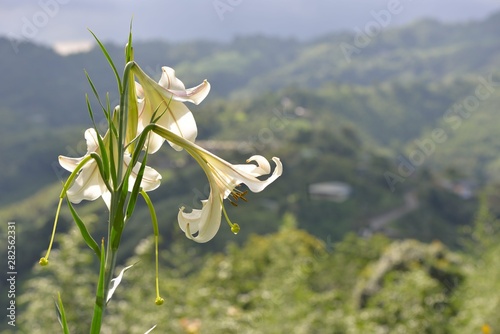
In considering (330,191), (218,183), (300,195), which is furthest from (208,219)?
(330,191)

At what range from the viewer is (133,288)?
4.80 meters

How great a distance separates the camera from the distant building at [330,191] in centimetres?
3622

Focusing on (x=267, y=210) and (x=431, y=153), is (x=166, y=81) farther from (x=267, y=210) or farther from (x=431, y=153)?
(x=431, y=153)

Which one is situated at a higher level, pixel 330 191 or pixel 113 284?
pixel 113 284

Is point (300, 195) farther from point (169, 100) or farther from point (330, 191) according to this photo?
A: point (169, 100)

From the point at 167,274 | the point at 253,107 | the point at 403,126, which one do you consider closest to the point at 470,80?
the point at 403,126

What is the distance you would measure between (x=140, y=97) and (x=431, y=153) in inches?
2809

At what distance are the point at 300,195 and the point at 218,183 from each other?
34.6 m

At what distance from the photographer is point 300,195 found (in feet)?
115

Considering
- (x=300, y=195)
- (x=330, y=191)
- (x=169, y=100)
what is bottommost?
(x=330, y=191)

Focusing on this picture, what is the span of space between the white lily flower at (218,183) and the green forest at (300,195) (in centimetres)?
7

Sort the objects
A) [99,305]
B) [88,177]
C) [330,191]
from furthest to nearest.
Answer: [330,191] → [88,177] → [99,305]

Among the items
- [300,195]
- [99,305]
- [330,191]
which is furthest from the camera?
[330,191]

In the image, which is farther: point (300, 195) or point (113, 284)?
point (300, 195)
